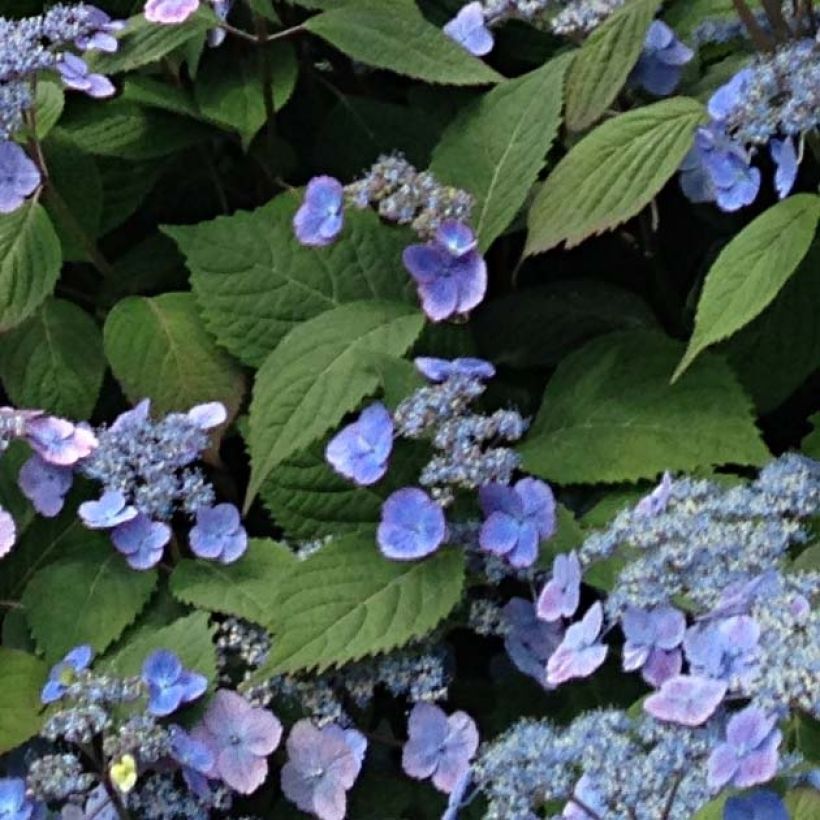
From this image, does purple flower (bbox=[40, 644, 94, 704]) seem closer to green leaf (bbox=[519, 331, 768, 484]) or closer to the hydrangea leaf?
the hydrangea leaf

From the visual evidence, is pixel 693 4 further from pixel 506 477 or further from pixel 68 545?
pixel 68 545

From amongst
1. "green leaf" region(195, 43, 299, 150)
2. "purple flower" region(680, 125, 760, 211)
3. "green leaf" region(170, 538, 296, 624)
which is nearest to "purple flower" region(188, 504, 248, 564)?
"green leaf" region(170, 538, 296, 624)

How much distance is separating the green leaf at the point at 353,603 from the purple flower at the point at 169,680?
0.06 m

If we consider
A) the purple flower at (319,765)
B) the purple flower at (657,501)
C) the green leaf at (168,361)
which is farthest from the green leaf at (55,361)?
the purple flower at (657,501)

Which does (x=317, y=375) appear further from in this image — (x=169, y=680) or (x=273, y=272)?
(x=169, y=680)

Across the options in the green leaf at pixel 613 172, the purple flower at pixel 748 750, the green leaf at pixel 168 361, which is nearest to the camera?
the purple flower at pixel 748 750

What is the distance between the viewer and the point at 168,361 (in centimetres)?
137

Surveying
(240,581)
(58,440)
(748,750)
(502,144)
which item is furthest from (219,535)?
(748,750)

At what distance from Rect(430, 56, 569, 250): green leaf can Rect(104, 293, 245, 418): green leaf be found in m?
0.23

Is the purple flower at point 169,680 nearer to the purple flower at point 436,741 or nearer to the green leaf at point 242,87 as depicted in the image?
the purple flower at point 436,741

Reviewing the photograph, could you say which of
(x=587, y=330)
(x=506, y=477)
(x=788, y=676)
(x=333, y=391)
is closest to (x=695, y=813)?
(x=788, y=676)

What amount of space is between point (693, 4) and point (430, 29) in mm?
238

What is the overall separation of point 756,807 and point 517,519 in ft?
1.09

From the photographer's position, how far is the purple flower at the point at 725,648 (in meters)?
0.94
